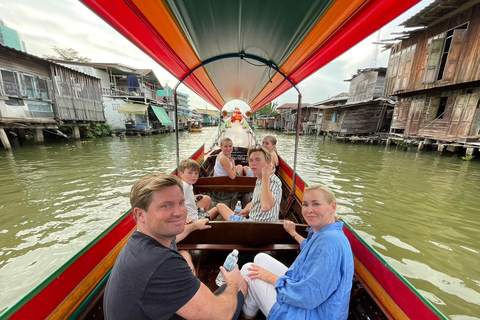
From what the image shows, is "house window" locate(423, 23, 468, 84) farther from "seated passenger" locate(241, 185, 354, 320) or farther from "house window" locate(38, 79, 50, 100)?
"house window" locate(38, 79, 50, 100)

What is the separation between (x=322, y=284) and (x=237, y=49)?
355cm

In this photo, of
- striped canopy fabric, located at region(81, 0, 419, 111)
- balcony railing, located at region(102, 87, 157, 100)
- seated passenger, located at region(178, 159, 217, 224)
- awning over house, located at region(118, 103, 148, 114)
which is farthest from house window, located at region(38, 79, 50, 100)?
seated passenger, located at region(178, 159, 217, 224)

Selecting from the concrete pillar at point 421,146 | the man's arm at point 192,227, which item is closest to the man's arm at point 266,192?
the man's arm at point 192,227

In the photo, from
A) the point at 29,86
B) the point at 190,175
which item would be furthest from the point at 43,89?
the point at 190,175

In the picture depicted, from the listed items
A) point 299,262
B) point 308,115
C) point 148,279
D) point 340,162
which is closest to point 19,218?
point 148,279

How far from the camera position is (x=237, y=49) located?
339cm

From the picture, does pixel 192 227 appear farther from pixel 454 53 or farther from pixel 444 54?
pixel 444 54

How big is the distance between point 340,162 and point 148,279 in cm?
1298

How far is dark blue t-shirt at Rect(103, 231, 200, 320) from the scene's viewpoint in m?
0.94

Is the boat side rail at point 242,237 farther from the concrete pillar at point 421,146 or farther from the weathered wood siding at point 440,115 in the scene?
the concrete pillar at point 421,146

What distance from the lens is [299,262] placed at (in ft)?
5.01

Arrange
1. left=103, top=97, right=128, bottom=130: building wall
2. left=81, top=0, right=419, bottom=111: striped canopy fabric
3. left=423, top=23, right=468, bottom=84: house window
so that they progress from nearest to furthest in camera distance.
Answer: left=81, top=0, right=419, bottom=111: striped canopy fabric < left=423, top=23, right=468, bottom=84: house window < left=103, top=97, right=128, bottom=130: building wall

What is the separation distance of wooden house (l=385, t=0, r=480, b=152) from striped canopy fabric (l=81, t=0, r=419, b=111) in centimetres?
1538

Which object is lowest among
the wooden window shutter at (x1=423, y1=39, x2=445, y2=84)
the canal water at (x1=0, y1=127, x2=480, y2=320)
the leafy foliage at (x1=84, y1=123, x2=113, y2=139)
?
the canal water at (x1=0, y1=127, x2=480, y2=320)
